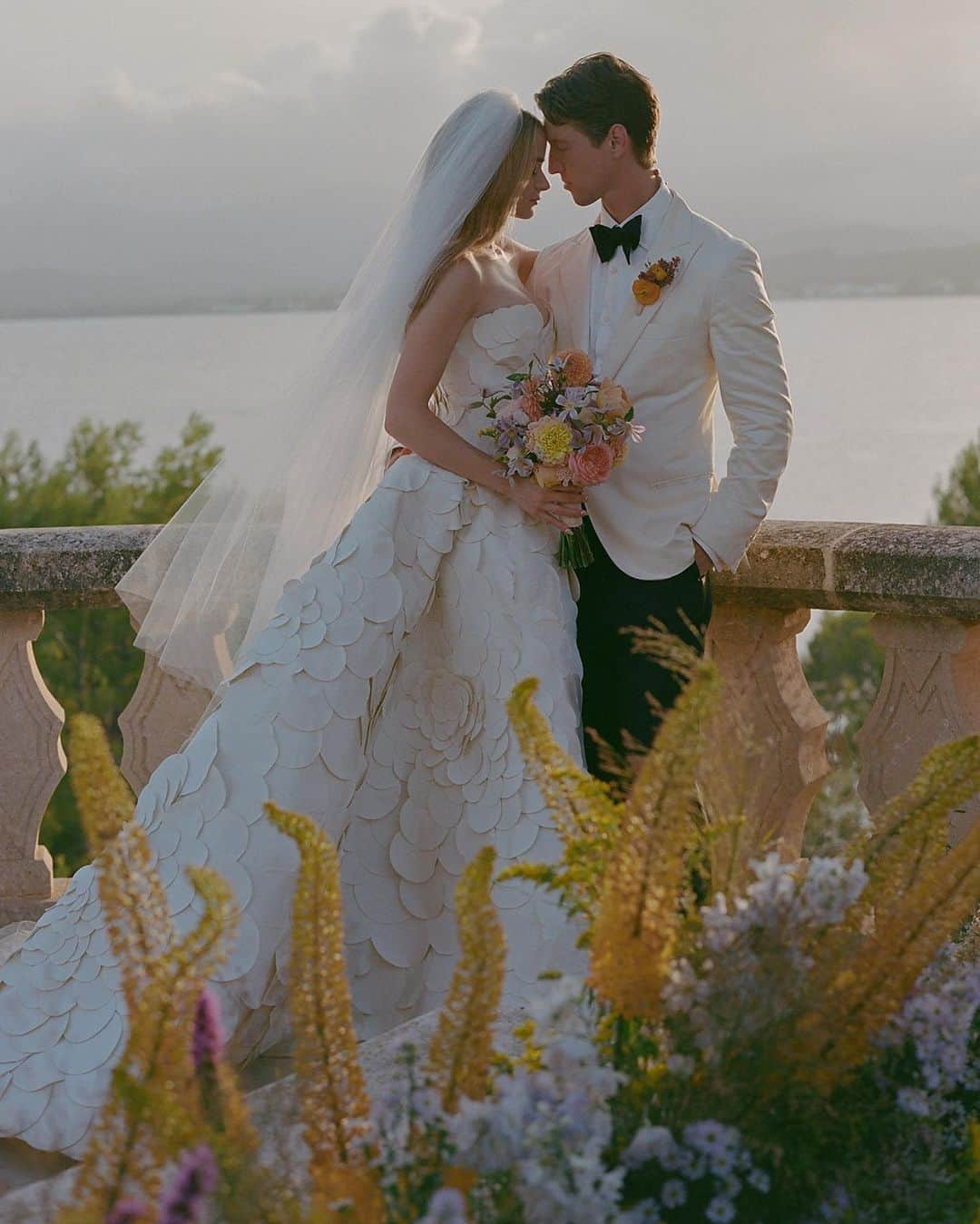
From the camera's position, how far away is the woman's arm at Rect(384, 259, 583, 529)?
3775 millimetres

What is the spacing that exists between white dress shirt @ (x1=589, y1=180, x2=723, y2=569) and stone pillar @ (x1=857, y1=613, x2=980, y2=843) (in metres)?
0.97

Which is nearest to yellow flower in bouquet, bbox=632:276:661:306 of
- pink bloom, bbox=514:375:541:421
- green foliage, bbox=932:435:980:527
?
pink bloom, bbox=514:375:541:421

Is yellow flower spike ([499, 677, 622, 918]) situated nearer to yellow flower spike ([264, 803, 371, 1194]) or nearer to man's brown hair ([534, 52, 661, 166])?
yellow flower spike ([264, 803, 371, 1194])

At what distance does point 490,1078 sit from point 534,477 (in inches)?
82.9

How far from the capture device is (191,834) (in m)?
3.59

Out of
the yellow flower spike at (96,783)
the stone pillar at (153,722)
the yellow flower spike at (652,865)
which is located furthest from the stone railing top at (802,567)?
the yellow flower spike at (96,783)

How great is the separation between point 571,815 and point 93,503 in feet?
77.2

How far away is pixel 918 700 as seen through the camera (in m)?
3.80

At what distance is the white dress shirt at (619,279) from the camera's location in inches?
155

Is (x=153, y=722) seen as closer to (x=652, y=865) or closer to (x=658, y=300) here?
(x=658, y=300)

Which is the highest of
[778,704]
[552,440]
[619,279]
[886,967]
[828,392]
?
[828,392]

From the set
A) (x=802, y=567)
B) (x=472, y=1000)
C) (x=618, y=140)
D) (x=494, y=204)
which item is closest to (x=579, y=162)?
(x=618, y=140)

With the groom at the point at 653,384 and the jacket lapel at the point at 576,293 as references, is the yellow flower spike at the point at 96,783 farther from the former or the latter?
the jacket lapel at the point at 576,293

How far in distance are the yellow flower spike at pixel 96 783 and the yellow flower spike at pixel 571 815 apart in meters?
0.48
